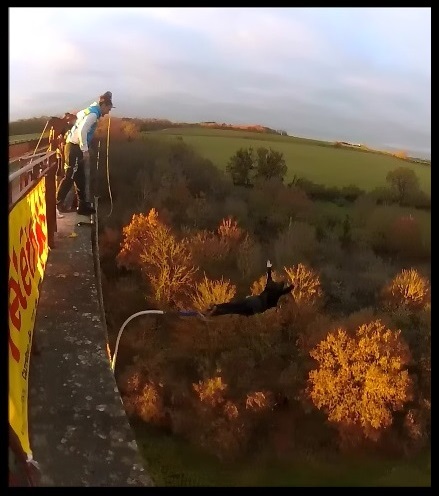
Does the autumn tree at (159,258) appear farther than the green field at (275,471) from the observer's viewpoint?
Yes

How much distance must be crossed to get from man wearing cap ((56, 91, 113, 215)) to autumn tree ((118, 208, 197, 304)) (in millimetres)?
1327

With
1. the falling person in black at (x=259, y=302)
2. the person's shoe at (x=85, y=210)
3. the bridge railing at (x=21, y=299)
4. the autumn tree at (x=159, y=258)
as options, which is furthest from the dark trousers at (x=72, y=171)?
the falling person in black at (x=259, y=302)

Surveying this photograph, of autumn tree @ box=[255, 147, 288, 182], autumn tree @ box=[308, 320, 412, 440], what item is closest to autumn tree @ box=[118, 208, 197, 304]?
autumn tree @ box=[255, 147, 288, 182]

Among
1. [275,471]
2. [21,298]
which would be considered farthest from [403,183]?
[21,298]

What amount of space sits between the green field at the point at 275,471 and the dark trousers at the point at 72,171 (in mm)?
2777

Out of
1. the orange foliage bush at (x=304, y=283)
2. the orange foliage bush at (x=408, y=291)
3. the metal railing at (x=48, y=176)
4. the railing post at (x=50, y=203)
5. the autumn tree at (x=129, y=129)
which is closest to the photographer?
the metal railing at (x=48, y=176)

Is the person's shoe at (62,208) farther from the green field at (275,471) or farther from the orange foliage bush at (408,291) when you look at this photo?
the orange foliage bush at (408,291)

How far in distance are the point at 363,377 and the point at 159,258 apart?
3470mm

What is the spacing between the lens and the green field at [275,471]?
4.41m

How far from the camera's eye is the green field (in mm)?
4414

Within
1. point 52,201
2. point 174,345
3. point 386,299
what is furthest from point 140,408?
point 386,299

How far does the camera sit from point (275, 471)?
4.61 meters

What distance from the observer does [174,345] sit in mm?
5668

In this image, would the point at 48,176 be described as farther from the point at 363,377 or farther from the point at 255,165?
the point at 363,377
